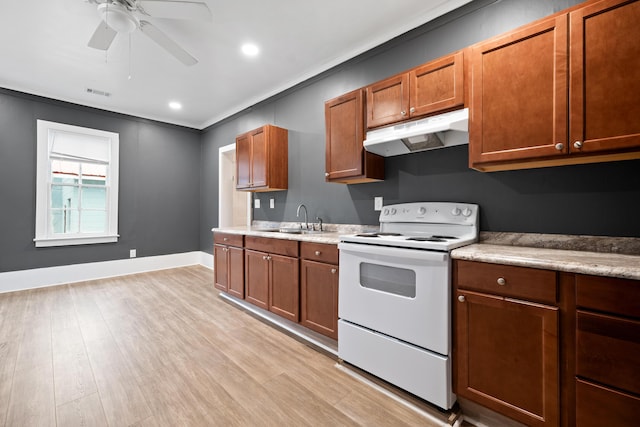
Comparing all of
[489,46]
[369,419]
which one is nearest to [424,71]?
[489,46]

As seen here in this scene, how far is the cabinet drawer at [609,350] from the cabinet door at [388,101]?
1608mm

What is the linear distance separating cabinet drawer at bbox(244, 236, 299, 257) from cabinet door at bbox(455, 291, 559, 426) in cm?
140

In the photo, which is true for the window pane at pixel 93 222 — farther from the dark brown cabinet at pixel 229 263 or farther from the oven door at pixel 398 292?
the oven door at pixel 398 292

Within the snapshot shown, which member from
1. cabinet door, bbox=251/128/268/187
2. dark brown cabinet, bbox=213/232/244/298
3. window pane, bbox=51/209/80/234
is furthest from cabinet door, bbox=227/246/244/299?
window pane, bbox=51/209/80/234

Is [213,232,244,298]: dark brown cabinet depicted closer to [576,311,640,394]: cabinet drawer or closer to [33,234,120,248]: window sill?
[33,234,120,248]: window sill

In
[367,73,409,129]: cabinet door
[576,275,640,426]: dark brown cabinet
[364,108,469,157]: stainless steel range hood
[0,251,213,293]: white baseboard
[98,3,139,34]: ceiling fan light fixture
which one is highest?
[98,3,139,34]: ceiling fan light fixture

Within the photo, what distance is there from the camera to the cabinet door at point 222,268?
3.42 m

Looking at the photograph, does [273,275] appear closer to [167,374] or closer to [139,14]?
[167,374]

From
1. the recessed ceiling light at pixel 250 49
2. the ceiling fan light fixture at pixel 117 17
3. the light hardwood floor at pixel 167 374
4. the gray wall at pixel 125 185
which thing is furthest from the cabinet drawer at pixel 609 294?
the gray wall at pixel 125 185

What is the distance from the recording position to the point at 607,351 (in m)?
1.12

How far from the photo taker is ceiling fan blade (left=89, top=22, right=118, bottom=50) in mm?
2148

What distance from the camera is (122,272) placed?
4.69 m

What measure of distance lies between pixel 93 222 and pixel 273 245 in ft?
12.1

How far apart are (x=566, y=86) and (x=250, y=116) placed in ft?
12.5
